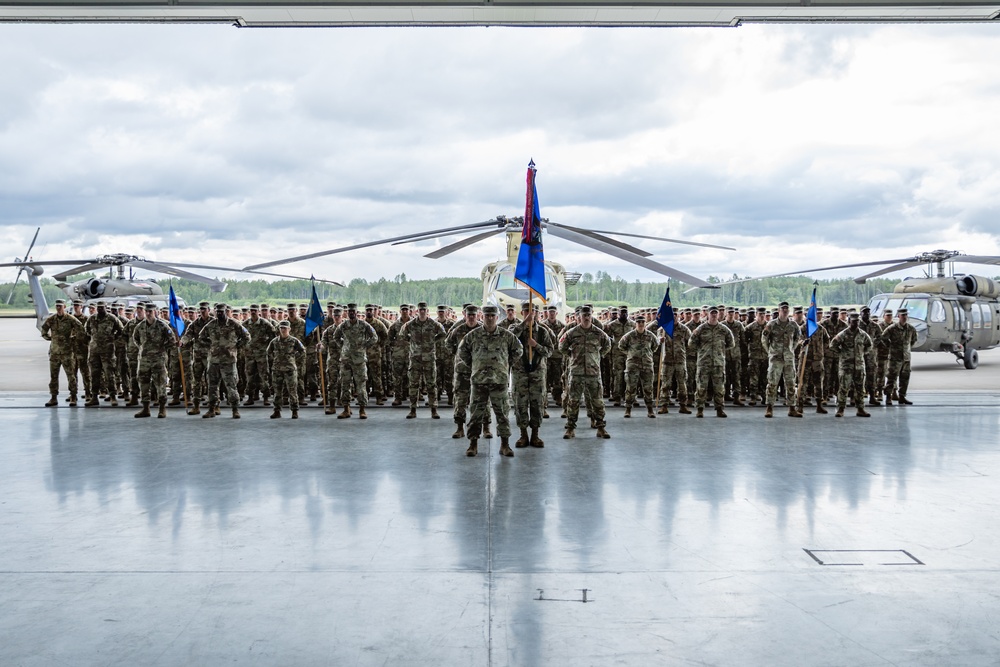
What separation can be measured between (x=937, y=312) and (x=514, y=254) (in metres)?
10.9

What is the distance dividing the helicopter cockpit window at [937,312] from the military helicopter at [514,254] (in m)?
8.58

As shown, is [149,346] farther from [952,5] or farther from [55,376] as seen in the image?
[952,5]

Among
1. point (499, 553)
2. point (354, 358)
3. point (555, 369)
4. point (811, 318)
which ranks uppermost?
point (811, 318)

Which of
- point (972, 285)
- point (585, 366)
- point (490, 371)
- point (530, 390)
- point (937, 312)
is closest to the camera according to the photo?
point (490, 371)

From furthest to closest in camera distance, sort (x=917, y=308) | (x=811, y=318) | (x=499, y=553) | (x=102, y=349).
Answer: (x=917, y=308), (x=102, y=349), (x=811, y=318), (x=499, y=553)

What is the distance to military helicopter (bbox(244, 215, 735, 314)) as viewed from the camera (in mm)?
8742

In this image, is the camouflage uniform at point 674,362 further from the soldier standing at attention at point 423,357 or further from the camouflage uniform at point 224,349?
the camouflage uniform at point 224,349

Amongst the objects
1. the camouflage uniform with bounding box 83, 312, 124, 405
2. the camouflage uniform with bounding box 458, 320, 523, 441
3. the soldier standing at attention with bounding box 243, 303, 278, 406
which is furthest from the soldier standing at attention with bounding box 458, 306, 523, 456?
the camouflage uniform with bounding box 83, 312, 124, 405

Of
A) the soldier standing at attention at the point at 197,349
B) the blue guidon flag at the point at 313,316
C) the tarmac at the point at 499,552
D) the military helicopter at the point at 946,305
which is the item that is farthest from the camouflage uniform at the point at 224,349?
the military helicopter at the point at 946,305

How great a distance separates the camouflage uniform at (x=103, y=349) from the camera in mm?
11914

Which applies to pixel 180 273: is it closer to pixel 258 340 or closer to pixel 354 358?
pixel 258 340

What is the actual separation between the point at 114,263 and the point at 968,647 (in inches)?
753

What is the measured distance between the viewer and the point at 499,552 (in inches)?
188

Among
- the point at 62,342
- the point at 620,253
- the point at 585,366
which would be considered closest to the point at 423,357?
the point at 585,366
